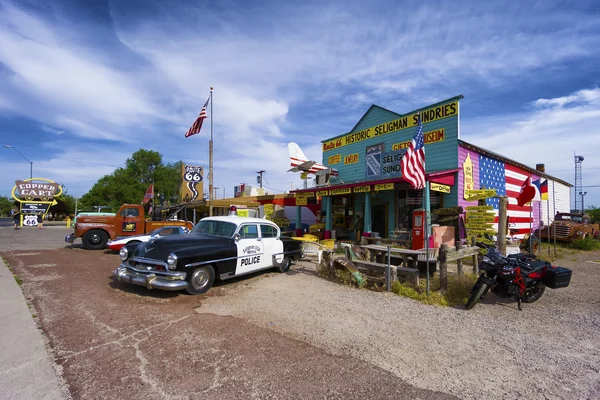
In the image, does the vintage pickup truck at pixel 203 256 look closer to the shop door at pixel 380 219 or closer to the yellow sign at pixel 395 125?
the shop door at pixel 380 219

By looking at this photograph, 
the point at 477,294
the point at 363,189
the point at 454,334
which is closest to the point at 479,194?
the point at 363,189

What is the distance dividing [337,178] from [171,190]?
34135mm

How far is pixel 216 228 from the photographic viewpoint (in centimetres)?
742

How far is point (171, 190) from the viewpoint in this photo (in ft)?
148

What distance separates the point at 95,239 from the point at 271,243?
928 centimetres

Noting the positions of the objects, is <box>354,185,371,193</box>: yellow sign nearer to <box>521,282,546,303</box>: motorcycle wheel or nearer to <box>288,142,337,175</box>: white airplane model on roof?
<box>288,142,337,175</box>: white airplane model on roof

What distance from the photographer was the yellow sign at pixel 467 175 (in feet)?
39.9

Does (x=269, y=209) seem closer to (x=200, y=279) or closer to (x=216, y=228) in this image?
(x=216, y=228)

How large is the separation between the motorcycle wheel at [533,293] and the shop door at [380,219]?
863 cm

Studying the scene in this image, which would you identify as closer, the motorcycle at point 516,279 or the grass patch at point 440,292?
the motorcycle at point 516,279

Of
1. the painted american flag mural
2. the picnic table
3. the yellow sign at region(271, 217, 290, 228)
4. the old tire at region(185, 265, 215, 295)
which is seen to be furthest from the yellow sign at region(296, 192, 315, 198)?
the old tire at region(185, 265, 215, 295)

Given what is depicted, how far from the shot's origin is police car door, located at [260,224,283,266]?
8.03m

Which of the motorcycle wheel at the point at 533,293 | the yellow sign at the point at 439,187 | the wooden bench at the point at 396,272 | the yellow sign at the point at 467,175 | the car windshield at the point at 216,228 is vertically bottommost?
the motorcycle wheel at the point at 533,293

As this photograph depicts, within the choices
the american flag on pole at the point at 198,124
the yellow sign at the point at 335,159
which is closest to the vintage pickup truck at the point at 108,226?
the american flag on pole at the point at 198,124
